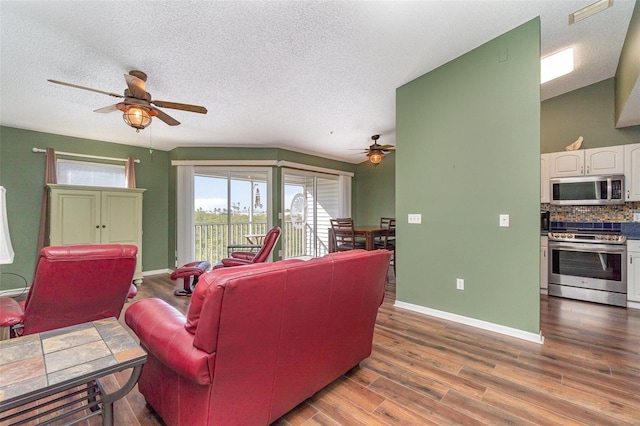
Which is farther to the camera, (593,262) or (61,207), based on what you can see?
(61,207)

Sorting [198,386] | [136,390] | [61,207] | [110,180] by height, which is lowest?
[136,390]

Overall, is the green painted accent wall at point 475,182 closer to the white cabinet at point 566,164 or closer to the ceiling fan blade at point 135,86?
the white cabinet at point 566,164

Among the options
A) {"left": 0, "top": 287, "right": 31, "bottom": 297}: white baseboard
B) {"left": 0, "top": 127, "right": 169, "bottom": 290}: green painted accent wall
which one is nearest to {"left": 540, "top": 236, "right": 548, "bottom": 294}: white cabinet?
{"left": 0, "top": 127, "right": 169, "bottom": 290}: green painted accent wall

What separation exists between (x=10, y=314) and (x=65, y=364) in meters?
1.23

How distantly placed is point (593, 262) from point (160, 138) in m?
6.62

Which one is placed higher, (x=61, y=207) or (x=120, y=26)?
(x=120, y=26)

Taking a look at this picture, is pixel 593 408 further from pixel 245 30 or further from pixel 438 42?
pixel 245 30

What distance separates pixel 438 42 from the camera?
8.87ft

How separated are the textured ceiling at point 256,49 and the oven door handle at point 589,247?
2.19 meters

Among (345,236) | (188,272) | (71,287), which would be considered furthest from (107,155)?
(345,236)

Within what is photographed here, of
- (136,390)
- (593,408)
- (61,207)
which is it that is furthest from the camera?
(61,207)

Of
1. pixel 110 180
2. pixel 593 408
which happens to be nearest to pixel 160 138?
pixel 110 180

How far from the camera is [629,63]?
110 inches

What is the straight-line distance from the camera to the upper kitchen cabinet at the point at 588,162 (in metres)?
3.50
